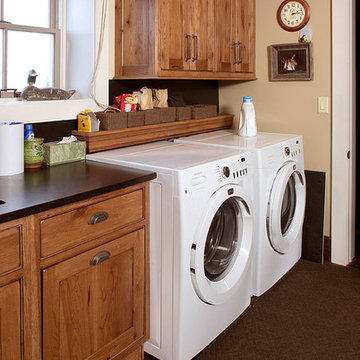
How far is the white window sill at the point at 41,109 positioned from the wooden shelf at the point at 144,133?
13 cm

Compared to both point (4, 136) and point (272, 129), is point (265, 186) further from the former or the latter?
point (4, 136)

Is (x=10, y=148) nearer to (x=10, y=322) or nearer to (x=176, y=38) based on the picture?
(x=10, y=322)

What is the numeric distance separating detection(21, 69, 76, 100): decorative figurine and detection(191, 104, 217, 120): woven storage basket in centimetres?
92

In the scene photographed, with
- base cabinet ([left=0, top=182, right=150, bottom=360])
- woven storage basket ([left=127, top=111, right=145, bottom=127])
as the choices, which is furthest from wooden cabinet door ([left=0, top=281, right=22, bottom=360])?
woven storage basket ([left=127, top=111, right=145, bottom=127])

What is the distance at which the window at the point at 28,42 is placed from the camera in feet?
7.18

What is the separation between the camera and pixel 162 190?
1900 millimetres

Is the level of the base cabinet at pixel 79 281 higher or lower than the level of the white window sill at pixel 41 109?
lower

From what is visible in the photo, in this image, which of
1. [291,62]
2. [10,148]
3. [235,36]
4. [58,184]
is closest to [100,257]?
[58,184]

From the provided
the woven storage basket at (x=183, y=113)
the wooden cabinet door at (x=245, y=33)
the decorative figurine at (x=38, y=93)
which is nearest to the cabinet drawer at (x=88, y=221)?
the decorative figurine at (x=38, y=93)

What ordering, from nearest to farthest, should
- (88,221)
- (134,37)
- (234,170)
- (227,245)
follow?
(88,221) → (234,170) → (227,245) → (134,37)

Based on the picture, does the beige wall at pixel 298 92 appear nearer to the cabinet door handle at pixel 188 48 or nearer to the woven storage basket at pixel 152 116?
the cabinet door handle at pixel 188 48

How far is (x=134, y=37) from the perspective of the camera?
240 centimetres

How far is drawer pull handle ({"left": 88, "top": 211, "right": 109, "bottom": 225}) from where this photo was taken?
64.6 inches

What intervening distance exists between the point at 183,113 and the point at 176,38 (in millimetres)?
557
